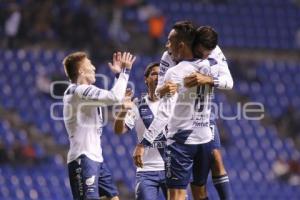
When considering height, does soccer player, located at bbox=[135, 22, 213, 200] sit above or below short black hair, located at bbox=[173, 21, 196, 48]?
below

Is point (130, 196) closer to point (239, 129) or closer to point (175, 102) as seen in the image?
point (239, 129)

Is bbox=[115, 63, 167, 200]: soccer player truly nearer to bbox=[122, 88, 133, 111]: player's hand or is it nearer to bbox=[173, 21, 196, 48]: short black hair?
bbox=[122, 88, 133, 111]: player's hand

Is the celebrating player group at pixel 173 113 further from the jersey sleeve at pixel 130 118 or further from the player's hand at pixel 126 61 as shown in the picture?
the jersey sleeve at pixel 130 118

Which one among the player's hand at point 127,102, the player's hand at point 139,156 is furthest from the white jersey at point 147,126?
the player's hand at point 127,102

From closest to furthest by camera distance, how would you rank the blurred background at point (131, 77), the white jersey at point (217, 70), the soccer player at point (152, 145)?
the white jersey at point (217, 70) < the soccer player at point (152, 145) < the blurred background at point (131, 77)

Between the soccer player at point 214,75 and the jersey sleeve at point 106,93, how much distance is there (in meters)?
0.35

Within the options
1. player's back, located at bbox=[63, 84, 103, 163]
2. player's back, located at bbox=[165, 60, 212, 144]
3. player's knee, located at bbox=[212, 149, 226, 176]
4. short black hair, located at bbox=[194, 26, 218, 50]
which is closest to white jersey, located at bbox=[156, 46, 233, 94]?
player's back, located at bbox=[165, 60, 212, 144]

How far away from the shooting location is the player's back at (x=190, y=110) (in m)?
7.18

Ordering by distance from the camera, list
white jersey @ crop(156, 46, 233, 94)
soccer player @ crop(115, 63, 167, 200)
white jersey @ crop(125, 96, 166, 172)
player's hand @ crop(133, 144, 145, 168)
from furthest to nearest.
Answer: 1. white jersey @ crop(125, 96, 166, 172)
2. soccer player @ crop(115, 63, 167, 200)
3. player's hand @ crop(133, 144, 145, 168)
4. white jersey @ crop(156, 46, 233, 94)

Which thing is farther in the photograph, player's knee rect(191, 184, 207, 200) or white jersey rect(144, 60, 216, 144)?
player's knee rect(191, 184, 207, 200)

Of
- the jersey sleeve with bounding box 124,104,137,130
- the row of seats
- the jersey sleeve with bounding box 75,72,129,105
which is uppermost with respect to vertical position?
the jersey sleeve with bounding box 75,72,129,105

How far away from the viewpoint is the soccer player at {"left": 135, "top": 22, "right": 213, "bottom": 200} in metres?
7.15

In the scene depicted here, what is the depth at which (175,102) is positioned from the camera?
7309 millimetres

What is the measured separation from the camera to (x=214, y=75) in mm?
7285
